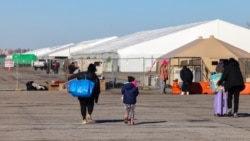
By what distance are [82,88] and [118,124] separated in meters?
1.45

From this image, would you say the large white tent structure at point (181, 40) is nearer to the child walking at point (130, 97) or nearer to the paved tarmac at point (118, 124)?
the paved tarmac at point (118, 124)

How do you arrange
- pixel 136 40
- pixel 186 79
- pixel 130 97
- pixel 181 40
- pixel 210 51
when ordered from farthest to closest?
pixel 136 40
pixel 181 40
pixel 210 51
pixel 186 79
pixel 130 97

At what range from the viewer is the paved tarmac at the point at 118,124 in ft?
42.2

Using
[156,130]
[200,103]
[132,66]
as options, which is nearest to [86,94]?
[156,130]

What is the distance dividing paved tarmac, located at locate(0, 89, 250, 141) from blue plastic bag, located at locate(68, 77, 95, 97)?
798 millimetres

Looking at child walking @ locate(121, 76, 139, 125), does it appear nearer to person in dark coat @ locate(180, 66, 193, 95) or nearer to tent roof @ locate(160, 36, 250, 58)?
person in dark coat @ locate(180, 66, 193, 95)

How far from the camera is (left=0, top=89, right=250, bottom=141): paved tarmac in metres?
12.9

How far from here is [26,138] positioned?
41.1ft

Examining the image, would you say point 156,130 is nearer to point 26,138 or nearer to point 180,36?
point 26,138

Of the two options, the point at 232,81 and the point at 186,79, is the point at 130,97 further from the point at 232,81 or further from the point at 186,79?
the point at 186,79

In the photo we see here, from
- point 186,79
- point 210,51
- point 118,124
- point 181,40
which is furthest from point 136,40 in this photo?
point 118,124

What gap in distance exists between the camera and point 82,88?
49.0 ft

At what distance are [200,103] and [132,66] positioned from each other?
49764 mm

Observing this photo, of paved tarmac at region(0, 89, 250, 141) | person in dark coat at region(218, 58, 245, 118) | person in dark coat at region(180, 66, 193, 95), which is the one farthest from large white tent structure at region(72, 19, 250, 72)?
person in dark coat at region(218, 58, 245, 118)
